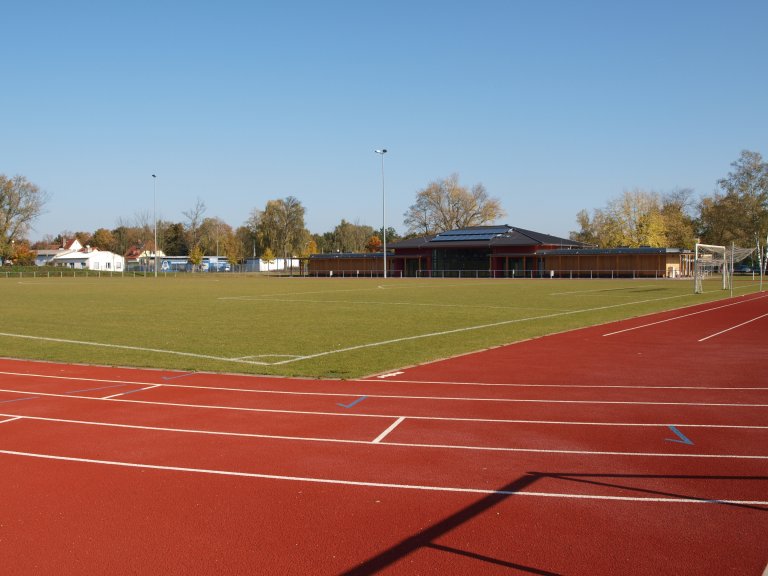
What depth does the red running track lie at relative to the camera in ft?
16.6

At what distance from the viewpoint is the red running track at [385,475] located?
5.06m

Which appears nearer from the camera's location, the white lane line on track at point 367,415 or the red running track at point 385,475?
the red running track at point 385,475

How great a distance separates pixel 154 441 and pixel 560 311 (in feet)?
74.9

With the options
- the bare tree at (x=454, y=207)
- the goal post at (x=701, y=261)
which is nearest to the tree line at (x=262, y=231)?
the bare tree at (x=454, y=207)

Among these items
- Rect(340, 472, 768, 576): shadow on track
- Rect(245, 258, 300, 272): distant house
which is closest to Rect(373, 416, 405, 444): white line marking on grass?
Rect(340, 472, 768, 576): shadow on track

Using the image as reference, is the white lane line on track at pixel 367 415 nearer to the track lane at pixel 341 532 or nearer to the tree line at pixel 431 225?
the track lane at pixel 341 532

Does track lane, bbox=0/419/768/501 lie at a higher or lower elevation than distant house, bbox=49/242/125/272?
lower

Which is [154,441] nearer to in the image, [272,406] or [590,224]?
[272,406]

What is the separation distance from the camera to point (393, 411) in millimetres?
9711

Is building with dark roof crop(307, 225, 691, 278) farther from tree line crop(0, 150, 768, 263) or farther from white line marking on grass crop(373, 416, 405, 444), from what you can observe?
white line marking on grass crop(373, 416, 405, 444)

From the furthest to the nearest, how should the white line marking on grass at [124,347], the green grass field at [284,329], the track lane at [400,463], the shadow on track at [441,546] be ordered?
the green grass field at [284,329] < the white line marking on grass at [124,347] < the track lane at [400,463] < the shadow on track at [441,546]

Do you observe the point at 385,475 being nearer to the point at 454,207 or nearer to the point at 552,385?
the point at 552,385

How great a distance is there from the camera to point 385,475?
6.82 metres

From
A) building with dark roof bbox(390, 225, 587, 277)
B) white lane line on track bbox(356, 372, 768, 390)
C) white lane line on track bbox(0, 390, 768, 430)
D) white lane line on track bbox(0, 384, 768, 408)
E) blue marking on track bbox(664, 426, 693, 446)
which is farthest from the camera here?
building with dark roof bbox(390, 225, 587, 277)
